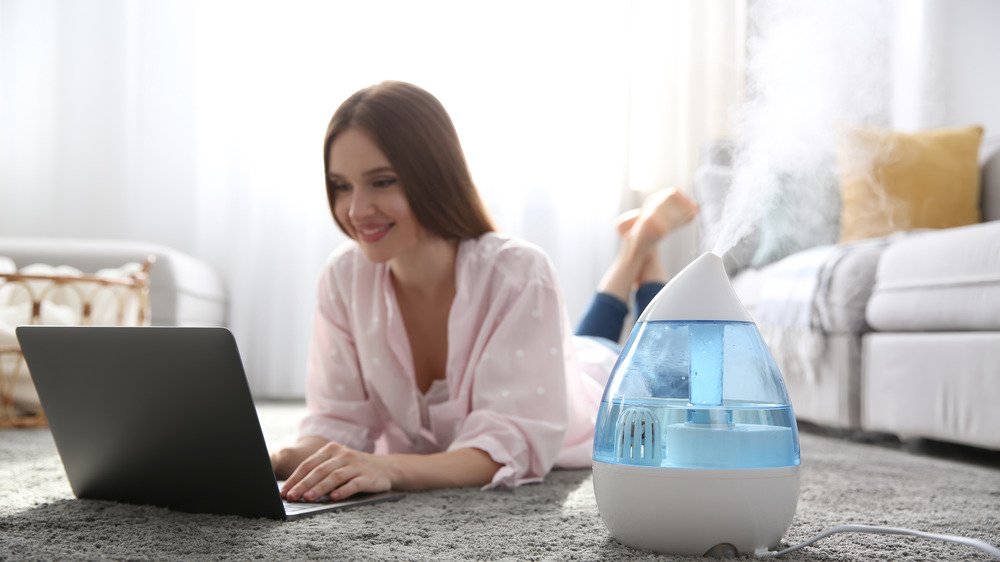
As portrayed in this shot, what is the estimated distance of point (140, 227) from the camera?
329 centimetres

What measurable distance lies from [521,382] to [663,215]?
941mm

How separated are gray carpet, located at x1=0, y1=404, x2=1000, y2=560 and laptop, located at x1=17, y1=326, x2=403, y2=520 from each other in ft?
0.08

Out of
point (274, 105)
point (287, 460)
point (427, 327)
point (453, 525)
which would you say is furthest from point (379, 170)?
point (274, 105)

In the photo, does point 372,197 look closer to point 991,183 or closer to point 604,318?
point 604,318

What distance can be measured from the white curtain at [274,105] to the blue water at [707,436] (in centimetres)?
261

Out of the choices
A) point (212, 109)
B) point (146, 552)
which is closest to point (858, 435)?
point (146, 552)

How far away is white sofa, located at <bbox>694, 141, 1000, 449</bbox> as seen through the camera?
158 cm

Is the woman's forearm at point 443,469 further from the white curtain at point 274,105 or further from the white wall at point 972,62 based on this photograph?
the white wall at point 972,62

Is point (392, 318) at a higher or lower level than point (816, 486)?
higher

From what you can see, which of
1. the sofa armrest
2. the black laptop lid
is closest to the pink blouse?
the black laptop lid

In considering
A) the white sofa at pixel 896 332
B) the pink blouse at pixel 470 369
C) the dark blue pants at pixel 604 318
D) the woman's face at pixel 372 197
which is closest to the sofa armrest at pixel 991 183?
the white sofa at pixel 896 332

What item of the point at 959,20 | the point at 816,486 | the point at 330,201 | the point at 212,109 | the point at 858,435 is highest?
the point at 959,20

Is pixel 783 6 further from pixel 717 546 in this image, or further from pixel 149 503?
pixel 149 503

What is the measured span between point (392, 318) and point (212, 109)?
7.31 feet
